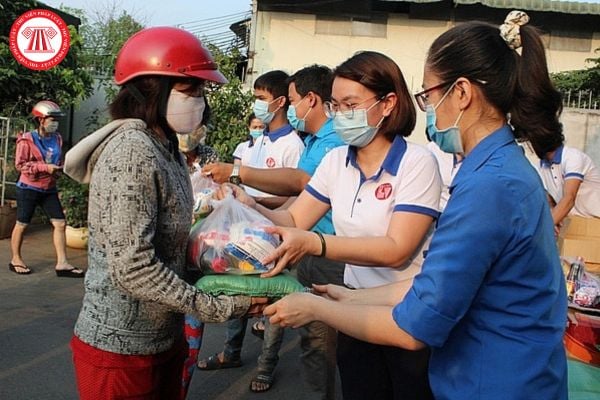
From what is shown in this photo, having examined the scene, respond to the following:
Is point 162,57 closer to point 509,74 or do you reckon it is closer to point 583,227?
point 509,74

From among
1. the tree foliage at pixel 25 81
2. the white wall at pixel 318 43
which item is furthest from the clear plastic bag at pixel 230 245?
the white wall at pixel 318 43

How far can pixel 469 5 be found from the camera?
14516mm

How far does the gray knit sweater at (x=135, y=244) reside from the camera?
1806mm

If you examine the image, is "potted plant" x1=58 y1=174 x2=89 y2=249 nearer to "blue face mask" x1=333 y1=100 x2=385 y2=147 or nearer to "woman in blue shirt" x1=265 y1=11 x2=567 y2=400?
"blue face mask" x1=333 y1=100 x2=385 y2=147

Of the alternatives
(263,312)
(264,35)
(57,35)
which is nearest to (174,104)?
(263,312)

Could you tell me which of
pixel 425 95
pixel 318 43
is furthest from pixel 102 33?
pixel 425 95

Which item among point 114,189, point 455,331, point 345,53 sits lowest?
point 455,331

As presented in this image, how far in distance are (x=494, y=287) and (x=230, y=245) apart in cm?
92

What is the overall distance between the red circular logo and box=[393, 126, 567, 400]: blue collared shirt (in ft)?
27.9

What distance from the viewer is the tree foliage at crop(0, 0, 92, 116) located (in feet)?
32.4

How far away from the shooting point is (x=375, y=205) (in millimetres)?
2402

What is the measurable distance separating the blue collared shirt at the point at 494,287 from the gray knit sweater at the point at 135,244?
72 centimetres

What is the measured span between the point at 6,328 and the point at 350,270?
3.60 m

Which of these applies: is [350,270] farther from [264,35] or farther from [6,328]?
[264,35]
